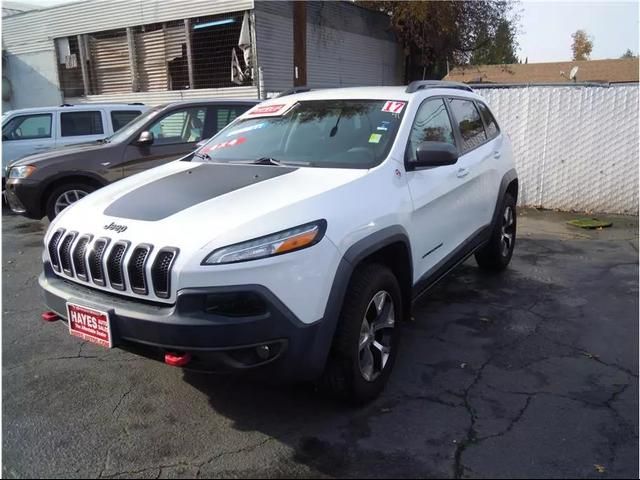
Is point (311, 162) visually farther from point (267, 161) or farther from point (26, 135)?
point (26, 135)

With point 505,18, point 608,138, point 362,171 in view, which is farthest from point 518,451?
point 505,18

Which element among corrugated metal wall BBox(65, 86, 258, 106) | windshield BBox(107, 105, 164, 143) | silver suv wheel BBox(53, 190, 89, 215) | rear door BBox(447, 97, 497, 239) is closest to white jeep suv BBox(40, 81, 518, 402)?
rear door BBox(447, 97, 497, 239)

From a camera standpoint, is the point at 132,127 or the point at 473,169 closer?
the point at 473,169

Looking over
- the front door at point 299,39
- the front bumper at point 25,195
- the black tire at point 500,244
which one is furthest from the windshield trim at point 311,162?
the front door at point 299,39

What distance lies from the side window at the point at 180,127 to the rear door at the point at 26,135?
2969 mm

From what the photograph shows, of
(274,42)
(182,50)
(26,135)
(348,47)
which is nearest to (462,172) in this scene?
(26,135)

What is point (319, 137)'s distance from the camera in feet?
12.4

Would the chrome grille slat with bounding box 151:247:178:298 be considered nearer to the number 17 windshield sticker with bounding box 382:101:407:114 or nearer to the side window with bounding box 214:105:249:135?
the number 17 windshield sticker with bounding box 382:101:407:114

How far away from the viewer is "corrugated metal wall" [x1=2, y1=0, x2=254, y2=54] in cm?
1383

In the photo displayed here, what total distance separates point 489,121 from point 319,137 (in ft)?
7.81

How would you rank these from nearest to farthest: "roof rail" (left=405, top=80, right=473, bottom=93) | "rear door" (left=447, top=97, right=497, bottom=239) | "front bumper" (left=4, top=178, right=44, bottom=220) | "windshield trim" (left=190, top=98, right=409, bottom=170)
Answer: "windshield trim" (left=190, top=98, right=409, bottom=170), "roof rail" (left=405, top=80, right=473, bottom=93), "rear door" (left=447, top=97, right=497, bottom=239), "front bumper" (left=4, top=178, right=44, bottom=220)

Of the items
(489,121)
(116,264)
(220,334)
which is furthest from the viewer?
(489,121)

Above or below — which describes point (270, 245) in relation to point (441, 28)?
below

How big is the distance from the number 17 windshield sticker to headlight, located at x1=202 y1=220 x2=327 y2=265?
145cm
